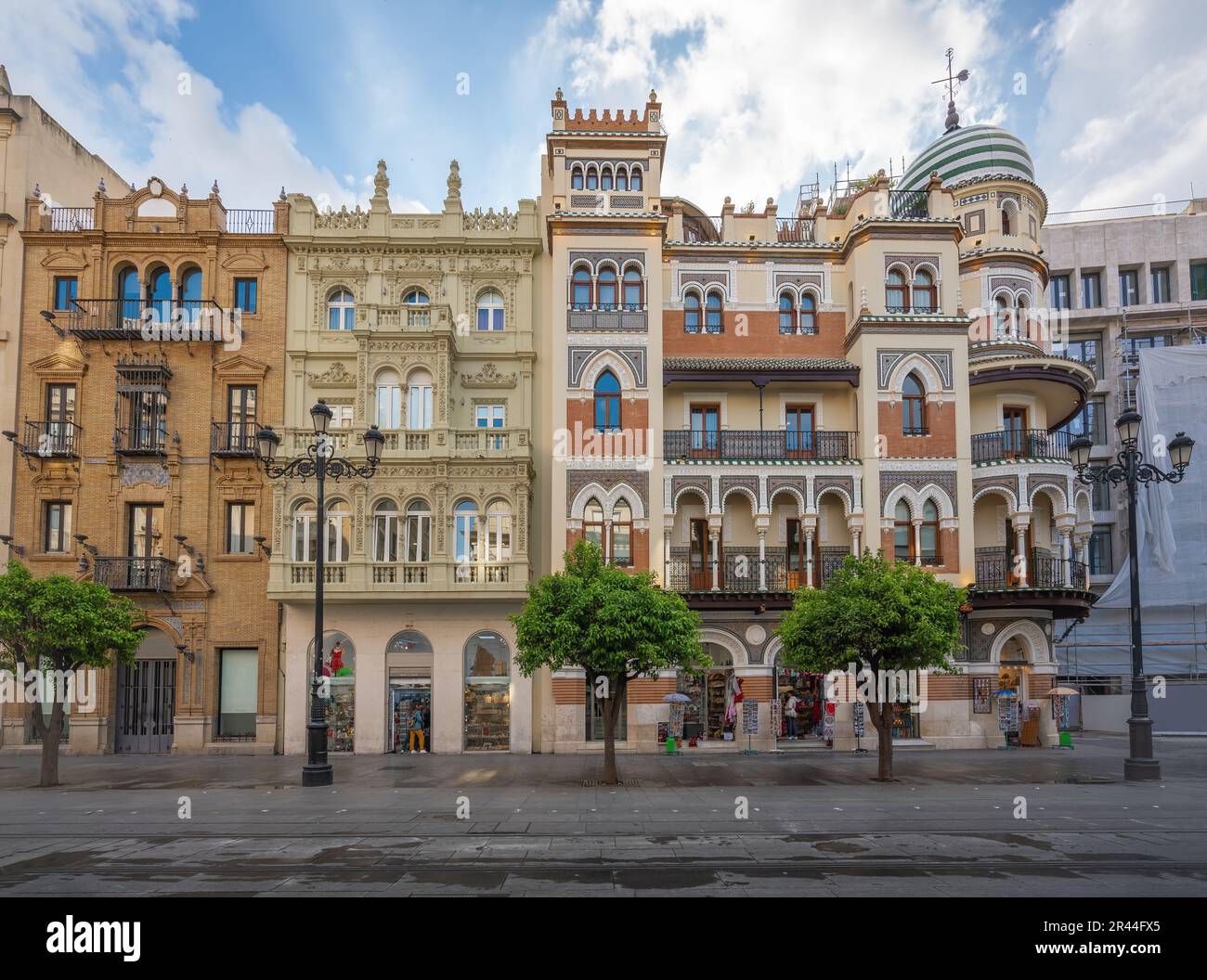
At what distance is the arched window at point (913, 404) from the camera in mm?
31859

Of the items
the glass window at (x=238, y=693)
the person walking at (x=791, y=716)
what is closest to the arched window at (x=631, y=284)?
the person walking at (x=791, y=716)

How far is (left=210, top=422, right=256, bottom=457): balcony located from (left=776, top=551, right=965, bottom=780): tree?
761 inches

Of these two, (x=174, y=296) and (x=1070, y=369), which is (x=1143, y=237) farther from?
(x=174, y=296)

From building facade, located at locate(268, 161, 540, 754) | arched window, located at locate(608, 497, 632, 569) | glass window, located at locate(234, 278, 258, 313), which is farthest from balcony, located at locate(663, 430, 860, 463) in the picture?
glass window, located at locate(234, 278, 258, 313)

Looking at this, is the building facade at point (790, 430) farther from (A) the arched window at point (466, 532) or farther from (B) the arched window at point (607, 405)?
(A) the arched window at point (466, 532)

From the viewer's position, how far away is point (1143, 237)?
48.2 metres

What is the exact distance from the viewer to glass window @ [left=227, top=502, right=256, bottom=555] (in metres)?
31.6

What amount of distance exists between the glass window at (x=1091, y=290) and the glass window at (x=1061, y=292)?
76cm

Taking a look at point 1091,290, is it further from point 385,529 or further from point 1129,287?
point 385,529

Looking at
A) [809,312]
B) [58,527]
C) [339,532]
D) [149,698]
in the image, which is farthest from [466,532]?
[809,312]

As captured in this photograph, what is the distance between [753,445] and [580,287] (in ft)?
26.8

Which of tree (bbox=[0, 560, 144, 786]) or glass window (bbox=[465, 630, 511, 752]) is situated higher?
tree (bbox=[0, 560, 144, 786])

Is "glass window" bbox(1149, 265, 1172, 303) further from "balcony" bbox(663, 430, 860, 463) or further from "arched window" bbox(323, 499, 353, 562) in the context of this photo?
"arched window" bbox(323, 499, 353, 562)
